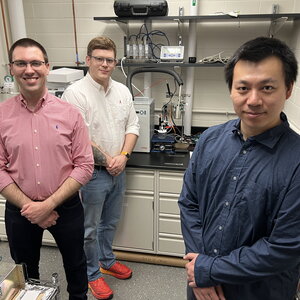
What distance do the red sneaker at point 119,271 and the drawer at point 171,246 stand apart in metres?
0.32

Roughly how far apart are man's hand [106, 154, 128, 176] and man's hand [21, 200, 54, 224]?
497mm

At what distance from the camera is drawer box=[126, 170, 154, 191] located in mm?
2201

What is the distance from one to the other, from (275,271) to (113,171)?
1.20 metres

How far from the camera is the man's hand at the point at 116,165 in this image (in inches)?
73.4

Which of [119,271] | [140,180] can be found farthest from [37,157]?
[119,271]

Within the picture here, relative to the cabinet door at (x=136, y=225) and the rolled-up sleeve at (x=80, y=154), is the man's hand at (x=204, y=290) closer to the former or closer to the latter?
the rolled-up sleeve at (x=80, y=154)

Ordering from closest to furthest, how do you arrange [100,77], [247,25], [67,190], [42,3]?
[67,190] → [100,77] → [247,25] → [42,3]

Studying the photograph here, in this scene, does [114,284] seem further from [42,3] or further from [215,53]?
[42,3]

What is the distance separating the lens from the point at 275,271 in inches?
36.4

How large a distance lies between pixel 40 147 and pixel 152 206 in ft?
3.61

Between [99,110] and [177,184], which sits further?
[177,184]

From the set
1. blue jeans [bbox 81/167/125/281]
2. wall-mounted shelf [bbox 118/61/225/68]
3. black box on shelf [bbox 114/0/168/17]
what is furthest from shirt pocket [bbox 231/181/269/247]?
black box on shelf [bbox 114/0/168/17]

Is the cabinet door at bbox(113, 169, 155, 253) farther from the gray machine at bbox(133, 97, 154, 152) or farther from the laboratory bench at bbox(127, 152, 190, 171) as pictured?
the gray machine at bbox(133, 97, 154, 152)

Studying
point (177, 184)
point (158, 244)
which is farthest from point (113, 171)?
point (158, 244)
